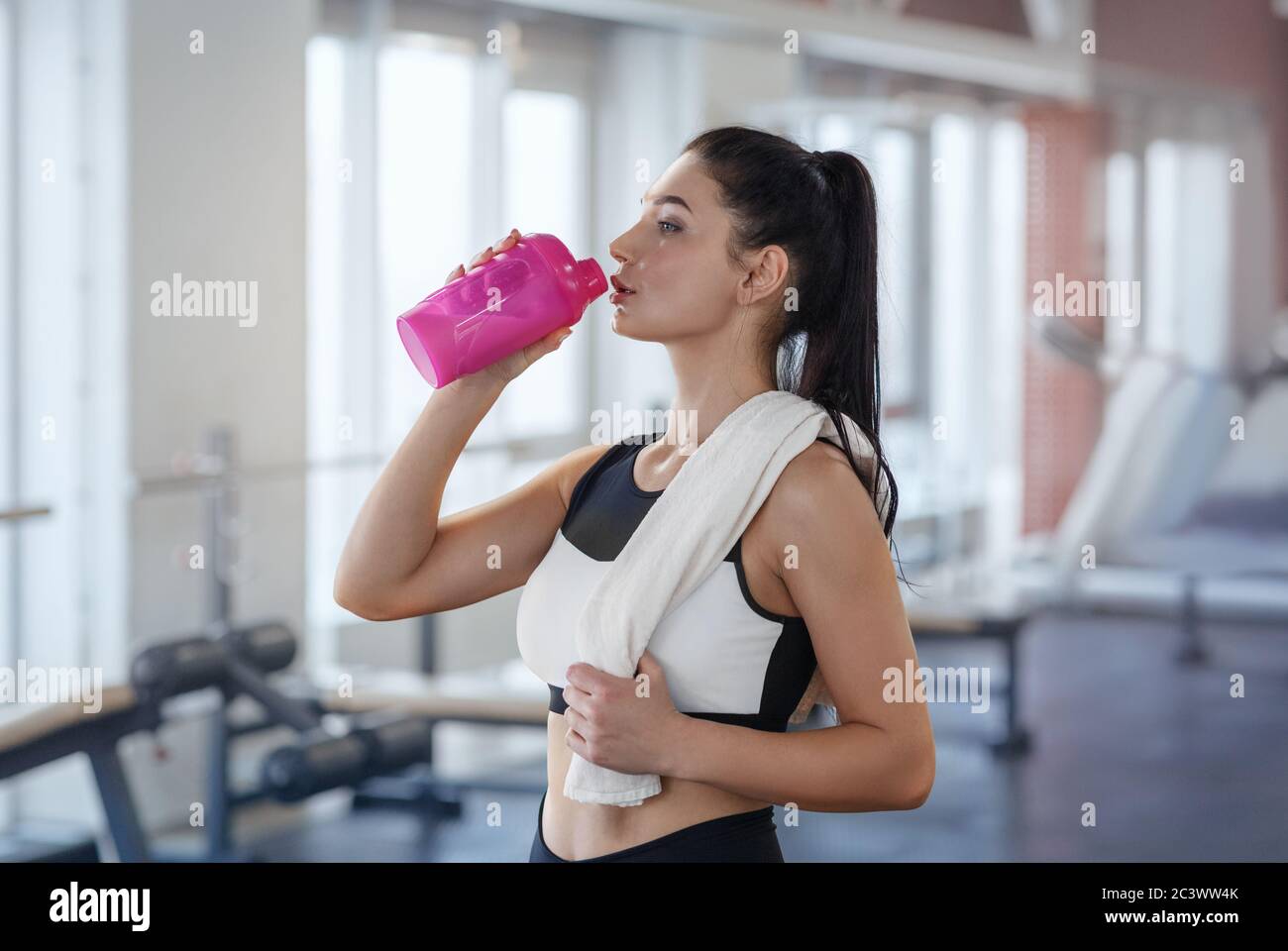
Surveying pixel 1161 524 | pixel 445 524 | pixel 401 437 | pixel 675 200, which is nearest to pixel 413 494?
pixel 445 524

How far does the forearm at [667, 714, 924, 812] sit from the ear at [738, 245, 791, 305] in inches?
12.5

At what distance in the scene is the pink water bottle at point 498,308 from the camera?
1.08 m

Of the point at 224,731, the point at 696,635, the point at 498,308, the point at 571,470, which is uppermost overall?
the point at 498,308

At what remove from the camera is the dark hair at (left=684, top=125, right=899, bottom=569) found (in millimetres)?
1098

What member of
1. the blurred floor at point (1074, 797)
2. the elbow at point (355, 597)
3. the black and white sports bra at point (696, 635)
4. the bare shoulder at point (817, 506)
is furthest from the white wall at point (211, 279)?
the bare shoulder at point (817, 506)

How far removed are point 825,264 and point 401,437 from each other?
3056mm

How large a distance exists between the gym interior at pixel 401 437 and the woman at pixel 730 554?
23 centimetres

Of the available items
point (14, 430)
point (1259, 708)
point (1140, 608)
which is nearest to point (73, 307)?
point (14, 430)

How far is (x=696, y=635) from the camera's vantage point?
1026mm

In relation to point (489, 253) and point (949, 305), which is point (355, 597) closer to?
point (489, 253)

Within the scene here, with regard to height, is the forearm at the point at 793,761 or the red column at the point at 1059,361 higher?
the red column at the point at 1059,361

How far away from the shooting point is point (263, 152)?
3424 mm

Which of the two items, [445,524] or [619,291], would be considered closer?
[619,291]

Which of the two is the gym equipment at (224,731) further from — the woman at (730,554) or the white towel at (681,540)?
the white towel at (681,540)
